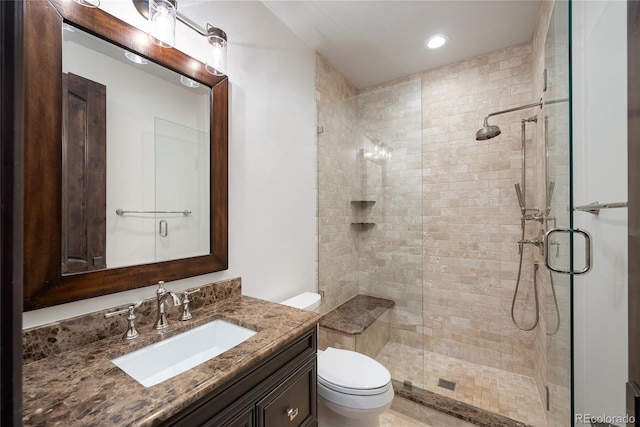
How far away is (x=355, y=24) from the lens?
1910mm

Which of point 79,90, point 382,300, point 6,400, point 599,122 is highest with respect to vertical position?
point 79,90

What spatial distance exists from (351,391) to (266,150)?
1.53m

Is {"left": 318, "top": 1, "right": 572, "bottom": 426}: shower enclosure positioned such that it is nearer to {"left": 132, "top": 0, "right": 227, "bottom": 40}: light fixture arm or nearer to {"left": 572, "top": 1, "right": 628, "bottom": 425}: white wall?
{"left": 572, "top": 1, "right": 628, "bottom": 425}: white wall

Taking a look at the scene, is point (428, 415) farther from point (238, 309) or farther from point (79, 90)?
point (79, 90)

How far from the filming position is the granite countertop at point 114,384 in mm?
592

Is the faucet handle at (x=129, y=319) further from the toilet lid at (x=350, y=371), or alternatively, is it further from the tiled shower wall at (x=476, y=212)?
the tiled shower wall at (x=476, y=212)

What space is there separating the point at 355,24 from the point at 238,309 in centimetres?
212

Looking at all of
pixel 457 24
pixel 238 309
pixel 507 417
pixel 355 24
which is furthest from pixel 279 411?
pixel 457 24

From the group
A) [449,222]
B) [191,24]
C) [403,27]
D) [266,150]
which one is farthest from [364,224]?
[191,24]

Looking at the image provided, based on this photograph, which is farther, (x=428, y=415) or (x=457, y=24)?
(x=457, y=24)

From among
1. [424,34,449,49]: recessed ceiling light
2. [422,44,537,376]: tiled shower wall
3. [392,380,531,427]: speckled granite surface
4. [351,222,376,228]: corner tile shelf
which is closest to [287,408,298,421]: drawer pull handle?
[392,380,531,427]: speckled granite surface

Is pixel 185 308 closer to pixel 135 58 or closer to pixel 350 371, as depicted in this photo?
pixel 350 371

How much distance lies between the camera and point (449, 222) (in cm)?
243

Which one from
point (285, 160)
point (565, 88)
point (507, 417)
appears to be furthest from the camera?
Result: point (285, 160)
